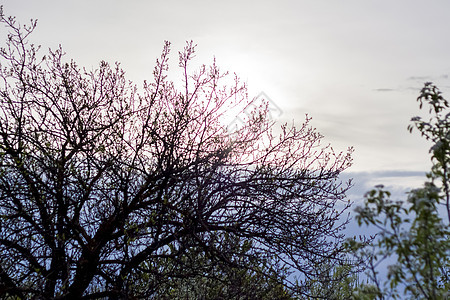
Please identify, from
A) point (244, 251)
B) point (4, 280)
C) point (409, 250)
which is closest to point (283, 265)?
point (244, 251)

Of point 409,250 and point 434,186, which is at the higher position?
point 434,186

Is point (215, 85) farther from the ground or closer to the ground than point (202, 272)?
farther from the ground

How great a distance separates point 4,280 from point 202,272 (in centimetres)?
391

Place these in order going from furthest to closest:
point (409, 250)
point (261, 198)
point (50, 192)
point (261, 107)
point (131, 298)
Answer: point (261, 107) → point (261, 198) → point (50, 192) → point (131, 298) → point (409, 250)

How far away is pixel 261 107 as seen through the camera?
1034 centimetres

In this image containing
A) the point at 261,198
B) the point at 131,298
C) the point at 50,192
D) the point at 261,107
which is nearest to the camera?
the point at 131,298

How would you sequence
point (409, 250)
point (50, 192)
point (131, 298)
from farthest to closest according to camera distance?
1. point (50, 192)
2. point (131, 298)
3. point (409, 250)

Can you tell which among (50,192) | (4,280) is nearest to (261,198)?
(50,192)

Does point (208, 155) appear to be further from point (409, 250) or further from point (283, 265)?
point (409, 250)

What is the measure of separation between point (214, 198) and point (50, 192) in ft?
10.5

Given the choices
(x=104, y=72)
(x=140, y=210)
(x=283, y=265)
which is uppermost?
(x=104, y=72)

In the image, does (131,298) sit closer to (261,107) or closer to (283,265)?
(283,265)

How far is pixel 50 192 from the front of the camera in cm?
908

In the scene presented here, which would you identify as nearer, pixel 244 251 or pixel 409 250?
pixel 409 250
